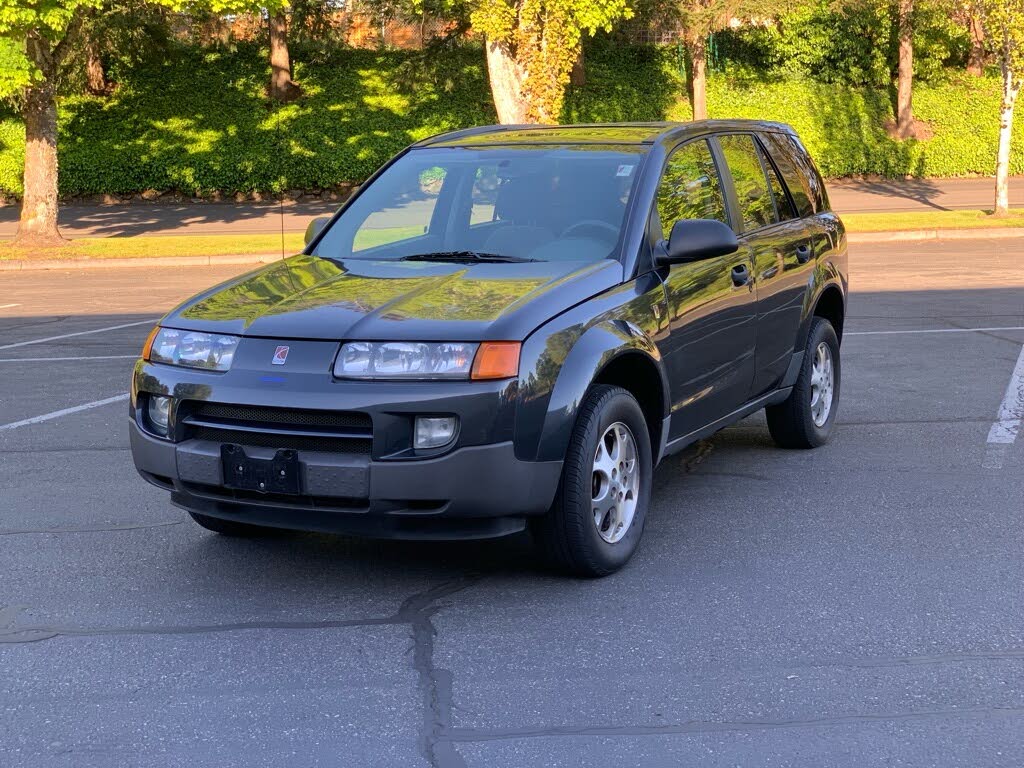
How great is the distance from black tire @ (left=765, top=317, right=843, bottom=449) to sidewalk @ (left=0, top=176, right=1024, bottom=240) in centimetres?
1900

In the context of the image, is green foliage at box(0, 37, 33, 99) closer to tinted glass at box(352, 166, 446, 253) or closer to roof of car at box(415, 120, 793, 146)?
roof of car at box(415, 120, 793, 146)

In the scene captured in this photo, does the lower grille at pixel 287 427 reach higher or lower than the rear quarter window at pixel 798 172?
lower

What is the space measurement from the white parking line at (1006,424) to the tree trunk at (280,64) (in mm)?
29386

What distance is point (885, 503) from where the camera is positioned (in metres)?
6.19

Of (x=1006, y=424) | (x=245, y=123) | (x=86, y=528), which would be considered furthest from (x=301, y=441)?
(x=245, y=123)

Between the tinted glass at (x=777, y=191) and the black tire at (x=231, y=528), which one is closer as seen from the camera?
the black tire at (x=231, y=528)

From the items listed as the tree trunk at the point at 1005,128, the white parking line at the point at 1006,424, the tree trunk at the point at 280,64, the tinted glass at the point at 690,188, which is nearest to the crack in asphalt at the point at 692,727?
the tinted glass at the point at 690,188

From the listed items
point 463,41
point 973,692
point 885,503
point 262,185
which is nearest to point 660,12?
point 463,41

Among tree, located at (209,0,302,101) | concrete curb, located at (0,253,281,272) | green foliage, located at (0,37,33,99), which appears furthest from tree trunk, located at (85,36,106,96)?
green foliage, located at (0,37,33,99)

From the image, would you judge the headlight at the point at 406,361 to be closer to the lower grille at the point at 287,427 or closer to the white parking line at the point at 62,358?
the lower grille at the point at 287,427

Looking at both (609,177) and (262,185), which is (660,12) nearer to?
(262,185)

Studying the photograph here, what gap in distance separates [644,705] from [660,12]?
103 ft

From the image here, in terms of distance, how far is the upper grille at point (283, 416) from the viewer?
4590 millimetres

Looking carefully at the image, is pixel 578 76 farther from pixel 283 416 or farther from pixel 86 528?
pixel 283 416
